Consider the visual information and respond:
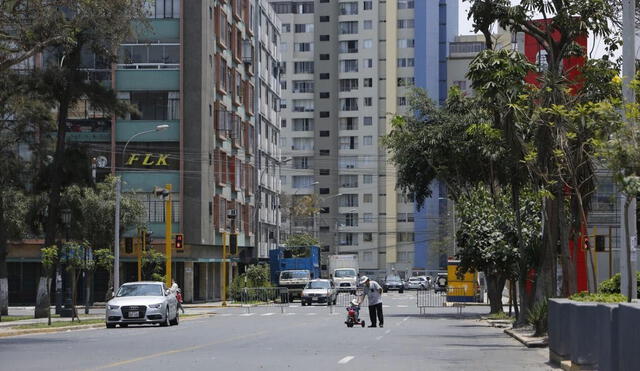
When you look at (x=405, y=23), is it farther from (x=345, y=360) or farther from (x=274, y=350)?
(x=345, y=360)

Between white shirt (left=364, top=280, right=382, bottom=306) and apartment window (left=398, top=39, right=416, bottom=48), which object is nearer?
white shirt (left=364, top=280, right=382, bottom=306)

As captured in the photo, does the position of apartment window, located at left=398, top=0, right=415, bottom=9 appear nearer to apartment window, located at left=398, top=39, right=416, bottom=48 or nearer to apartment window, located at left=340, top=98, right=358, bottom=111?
apartment window, located at left=398, top=39, right=416, bottom=48

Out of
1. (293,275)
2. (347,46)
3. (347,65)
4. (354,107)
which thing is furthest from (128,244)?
(347,46)

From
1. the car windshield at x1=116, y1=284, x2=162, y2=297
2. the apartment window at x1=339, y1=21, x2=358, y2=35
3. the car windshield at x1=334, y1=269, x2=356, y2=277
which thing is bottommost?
the car windshield at x1=334, y1=269, x2=356, y2=277

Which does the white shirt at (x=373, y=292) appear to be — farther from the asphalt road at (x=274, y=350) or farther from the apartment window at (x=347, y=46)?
the apartment window at (x=347, y=46)

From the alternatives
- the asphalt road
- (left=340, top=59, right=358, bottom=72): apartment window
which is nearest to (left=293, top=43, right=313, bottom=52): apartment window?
(left=340, top=59, right=358, bottom=72): apartment window

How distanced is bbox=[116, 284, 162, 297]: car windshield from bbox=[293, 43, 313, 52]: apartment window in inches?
3794

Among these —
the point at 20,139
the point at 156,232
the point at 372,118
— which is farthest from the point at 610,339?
the point at 372,118

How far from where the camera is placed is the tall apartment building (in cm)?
12975

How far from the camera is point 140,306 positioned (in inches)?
1475

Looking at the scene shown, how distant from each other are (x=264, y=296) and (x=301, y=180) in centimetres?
6275

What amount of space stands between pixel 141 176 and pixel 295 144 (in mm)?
63209

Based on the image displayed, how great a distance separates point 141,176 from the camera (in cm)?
7125

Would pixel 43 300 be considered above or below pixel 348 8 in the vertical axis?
below
